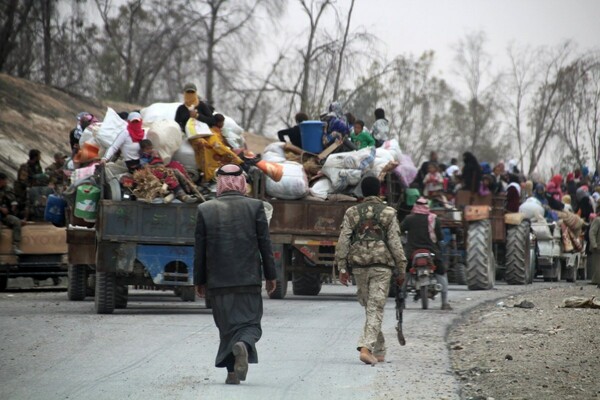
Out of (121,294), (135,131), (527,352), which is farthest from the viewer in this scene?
(121,294)

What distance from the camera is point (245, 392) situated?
32.3 ft

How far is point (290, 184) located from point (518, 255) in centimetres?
902

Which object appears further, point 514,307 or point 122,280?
point 514,307

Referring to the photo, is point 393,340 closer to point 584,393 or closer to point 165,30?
point 584,393

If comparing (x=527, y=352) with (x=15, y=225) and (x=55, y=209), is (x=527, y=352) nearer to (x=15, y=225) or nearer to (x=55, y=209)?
(x=55, y=209)

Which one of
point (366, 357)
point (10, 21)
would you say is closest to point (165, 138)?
point (366, 357)

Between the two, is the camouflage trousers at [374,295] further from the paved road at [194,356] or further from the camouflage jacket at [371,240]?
the paved road at [194,356]

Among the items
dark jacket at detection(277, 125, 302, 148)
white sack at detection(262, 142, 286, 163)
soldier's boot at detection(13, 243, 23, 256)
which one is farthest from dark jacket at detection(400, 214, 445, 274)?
soldier's boot at detection(13, 243, 23, 256)

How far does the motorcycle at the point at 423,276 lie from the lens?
63.1ft

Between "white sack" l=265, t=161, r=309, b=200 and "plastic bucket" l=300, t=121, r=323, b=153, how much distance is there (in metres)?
0.89

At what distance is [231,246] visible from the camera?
10.7 m

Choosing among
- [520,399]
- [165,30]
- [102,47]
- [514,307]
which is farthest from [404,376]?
[102,47]

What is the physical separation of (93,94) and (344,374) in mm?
43907

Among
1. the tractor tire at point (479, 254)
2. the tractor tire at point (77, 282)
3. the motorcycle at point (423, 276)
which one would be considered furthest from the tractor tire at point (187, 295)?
the tractor tire at point (479, 254)
